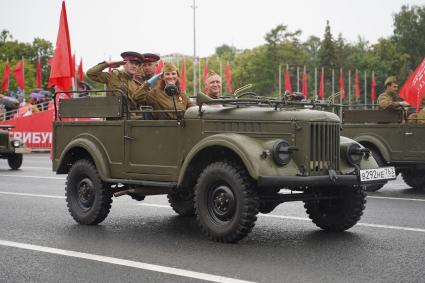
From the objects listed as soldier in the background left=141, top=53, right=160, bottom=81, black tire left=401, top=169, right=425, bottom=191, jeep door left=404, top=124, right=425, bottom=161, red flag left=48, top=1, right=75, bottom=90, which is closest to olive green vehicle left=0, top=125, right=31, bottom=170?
red flag left=48, top=1, right=75, bottom=90

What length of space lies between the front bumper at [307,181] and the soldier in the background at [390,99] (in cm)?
654

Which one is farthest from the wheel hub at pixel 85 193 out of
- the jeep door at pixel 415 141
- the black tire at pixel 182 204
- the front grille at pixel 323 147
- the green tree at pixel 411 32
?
the green tree at pixel 411 32

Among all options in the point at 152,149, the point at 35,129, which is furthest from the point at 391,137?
the point at 35,129

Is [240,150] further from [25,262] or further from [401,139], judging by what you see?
[401,139]

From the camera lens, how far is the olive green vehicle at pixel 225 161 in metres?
7.30

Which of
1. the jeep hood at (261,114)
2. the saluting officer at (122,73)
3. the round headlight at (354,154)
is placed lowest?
the round headlight at (354,154)

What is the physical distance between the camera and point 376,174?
7.90m

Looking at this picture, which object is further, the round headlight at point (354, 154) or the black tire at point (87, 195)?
the black tire at point (87, 195)

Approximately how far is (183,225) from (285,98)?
7.30 feet

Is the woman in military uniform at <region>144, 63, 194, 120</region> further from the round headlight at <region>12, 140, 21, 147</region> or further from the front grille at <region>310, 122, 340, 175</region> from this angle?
the round headlight at <region>12, 140, 21, 147</region>

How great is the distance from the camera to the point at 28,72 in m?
77.1

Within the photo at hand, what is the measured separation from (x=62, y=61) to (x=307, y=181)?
260 inches

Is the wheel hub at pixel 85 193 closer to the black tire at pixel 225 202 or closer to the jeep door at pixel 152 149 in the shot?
the jeep door at pixel 152 149

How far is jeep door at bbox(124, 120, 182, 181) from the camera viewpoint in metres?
8.19
